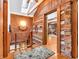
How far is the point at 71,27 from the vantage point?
13.5 ft

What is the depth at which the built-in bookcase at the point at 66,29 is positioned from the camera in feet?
13.6

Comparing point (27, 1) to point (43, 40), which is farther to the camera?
point (27, 1)

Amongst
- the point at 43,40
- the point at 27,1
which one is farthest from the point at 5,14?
the point at 27,1

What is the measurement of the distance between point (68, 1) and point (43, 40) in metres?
3.57

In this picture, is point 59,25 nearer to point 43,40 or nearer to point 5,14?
point 5,14

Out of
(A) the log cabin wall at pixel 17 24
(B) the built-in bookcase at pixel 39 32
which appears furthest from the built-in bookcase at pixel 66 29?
(A) the log cabin wall at pixel 17 24

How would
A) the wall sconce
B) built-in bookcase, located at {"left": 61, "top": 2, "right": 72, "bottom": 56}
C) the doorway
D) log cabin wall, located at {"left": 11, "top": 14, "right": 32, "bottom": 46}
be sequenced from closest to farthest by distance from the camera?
built-in bookcase, located at {"left": 61, "top": 2, "right": 72, "bottom": 56}, the doorway, log cabin wall, located at {"left": 11, "top": 14, "right": 32, "bottom": 46}, the wall sconce

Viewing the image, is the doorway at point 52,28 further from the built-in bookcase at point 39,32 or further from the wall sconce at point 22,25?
the wall sconce at point 22,25

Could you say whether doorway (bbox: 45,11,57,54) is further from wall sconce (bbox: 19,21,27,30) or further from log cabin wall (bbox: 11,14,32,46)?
wall sconce (bbox: 19,21,27,30)

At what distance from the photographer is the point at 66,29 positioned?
169 inches

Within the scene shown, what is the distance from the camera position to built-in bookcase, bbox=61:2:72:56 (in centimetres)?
416

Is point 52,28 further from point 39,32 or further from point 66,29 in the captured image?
point 66,29

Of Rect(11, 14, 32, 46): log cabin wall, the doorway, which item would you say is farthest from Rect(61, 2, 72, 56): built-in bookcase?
Rect(11, 14, 32, 46): log cabin wall

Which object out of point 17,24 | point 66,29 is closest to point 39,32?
point 17,24
